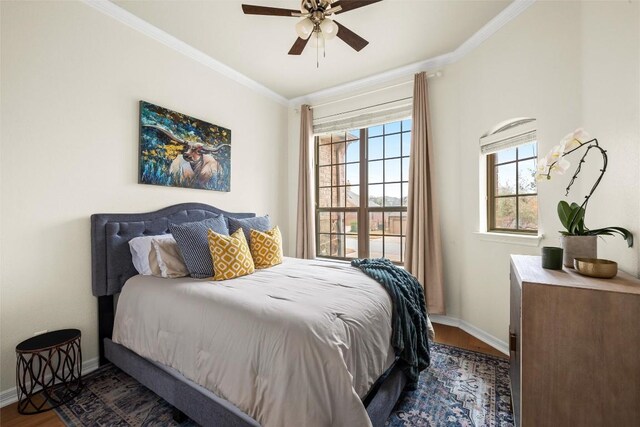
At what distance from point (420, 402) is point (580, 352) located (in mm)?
1140

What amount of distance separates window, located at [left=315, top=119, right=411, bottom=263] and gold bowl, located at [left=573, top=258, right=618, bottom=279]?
91.8 inches

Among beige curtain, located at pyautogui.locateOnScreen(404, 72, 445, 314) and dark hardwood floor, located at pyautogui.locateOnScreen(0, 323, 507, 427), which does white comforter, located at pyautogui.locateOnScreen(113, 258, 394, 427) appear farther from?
beige curtain, located at pyautogui.locateOnScreen(404, 72, 445, 314)

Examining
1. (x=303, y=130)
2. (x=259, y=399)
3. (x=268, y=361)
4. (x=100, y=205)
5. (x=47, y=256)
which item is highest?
(x=303, y=130)

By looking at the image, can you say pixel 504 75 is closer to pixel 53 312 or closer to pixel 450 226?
pixel 450 226

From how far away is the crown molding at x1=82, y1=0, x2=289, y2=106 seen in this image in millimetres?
2227

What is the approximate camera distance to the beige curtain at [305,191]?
3926mm

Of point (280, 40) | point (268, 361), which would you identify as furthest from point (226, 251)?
point (280, 40)

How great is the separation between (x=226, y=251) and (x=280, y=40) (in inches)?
82.6

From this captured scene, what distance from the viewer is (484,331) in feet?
8.71

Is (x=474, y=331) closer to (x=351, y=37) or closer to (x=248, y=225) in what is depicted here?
(x=248, y=225)

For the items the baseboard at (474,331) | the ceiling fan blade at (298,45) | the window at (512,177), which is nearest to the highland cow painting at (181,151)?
the ceiling fan blade at (298,45)

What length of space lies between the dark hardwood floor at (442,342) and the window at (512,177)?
3.63 ft

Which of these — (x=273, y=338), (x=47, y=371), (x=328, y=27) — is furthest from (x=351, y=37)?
(x=47, y=371)

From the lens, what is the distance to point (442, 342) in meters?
2.63
